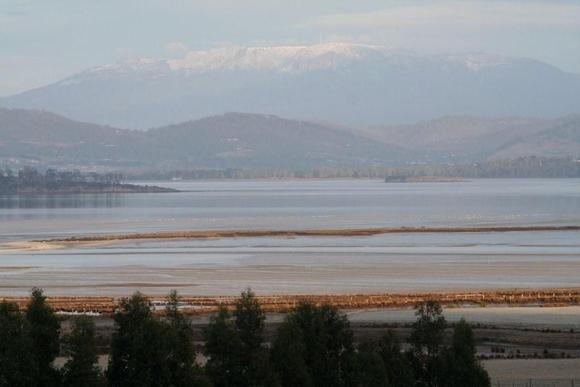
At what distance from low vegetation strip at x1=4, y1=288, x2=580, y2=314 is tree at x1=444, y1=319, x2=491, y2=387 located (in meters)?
13.7

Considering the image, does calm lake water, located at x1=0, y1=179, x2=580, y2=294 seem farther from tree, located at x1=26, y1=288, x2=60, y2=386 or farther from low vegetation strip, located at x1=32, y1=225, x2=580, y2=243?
tree, located at x1=26, y1=288, x2=60, y2=386

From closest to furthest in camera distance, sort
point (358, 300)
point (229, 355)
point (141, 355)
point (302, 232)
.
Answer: point (141, 355)
point (229, 355)
point (358, 300)
point (302, 232)

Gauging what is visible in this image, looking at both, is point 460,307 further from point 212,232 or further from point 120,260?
point 212,232

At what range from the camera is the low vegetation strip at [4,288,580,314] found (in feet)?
143

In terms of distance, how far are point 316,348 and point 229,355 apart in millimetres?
2080

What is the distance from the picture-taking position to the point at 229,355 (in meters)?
27.5

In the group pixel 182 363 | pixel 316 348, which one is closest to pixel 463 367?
pixel 316 348

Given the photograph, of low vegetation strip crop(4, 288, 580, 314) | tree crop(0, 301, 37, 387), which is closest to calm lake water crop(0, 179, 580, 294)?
low vegetation strip crop(4, 288, 580, 314)

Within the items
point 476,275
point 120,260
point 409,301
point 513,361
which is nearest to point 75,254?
point 120,260

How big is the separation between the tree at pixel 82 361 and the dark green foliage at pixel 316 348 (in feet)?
12.0

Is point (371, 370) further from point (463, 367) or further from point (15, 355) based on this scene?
point (15, 355)

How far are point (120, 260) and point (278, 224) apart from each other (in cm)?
3135

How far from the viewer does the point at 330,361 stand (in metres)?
28.4

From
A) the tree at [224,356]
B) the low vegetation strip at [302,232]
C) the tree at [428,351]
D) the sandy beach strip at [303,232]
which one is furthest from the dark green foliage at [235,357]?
the low vegetation strip at [302,232]
